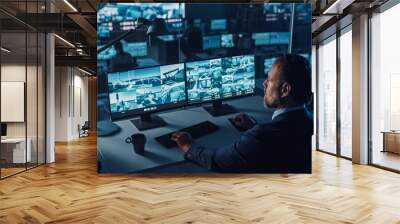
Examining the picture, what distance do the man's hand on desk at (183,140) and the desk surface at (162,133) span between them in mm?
94

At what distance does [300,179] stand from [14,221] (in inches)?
171

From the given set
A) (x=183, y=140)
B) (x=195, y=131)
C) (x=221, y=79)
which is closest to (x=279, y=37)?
(x=221, y=79)

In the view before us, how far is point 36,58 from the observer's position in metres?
8.01

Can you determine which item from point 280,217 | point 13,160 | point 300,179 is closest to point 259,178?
point 300,179

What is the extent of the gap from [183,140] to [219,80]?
3.96 ft

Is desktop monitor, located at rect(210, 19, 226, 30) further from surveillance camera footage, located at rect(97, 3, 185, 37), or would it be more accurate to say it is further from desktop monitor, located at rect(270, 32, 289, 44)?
desktop monitor, located at rect(270, 32, 289, 44)

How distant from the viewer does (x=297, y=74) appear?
652 centimetres

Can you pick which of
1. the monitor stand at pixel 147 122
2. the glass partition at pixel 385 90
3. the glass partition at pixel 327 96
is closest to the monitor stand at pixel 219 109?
the monitor stand at pixel 147 122

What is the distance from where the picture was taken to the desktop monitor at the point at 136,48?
6.68 m

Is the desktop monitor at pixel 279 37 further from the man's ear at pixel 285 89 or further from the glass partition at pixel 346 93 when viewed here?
the glass partition at pixel 346 93

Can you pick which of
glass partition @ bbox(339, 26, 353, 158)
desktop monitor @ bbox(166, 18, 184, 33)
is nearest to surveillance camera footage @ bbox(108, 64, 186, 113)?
desktop monitor @ bbox(166, 18, 184, 33)

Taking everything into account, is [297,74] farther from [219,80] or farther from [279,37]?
[219,80]

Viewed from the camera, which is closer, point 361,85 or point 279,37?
point 279,37

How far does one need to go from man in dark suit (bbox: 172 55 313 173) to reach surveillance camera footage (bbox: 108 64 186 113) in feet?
2.21
